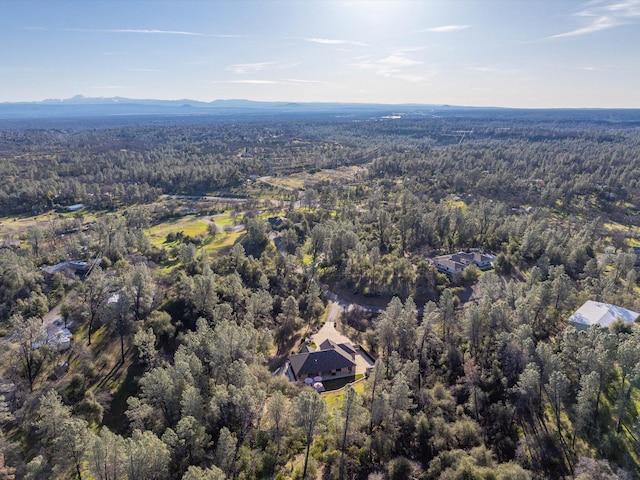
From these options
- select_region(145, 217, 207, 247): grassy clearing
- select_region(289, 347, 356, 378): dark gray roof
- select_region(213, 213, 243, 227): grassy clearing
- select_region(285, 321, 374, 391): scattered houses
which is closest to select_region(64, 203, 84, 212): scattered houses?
select_region(145, 217, 207, 247): grassy clearing

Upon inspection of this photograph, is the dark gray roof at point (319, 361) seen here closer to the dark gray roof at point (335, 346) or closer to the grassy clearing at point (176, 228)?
the dark gray roof at point (335, 346)

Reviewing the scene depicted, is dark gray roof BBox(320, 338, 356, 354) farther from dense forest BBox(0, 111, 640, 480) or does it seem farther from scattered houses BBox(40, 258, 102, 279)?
scattered houses BBox(40, 258, 102, 279)

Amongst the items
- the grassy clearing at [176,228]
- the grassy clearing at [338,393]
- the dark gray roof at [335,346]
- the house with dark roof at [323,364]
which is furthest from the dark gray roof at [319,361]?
the grassy clearing at [176,228]

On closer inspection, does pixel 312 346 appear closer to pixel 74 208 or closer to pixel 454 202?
pixel 454 202

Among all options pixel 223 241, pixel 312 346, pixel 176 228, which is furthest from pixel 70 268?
pixel 312 346

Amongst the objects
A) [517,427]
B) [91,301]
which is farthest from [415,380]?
[91,301]
